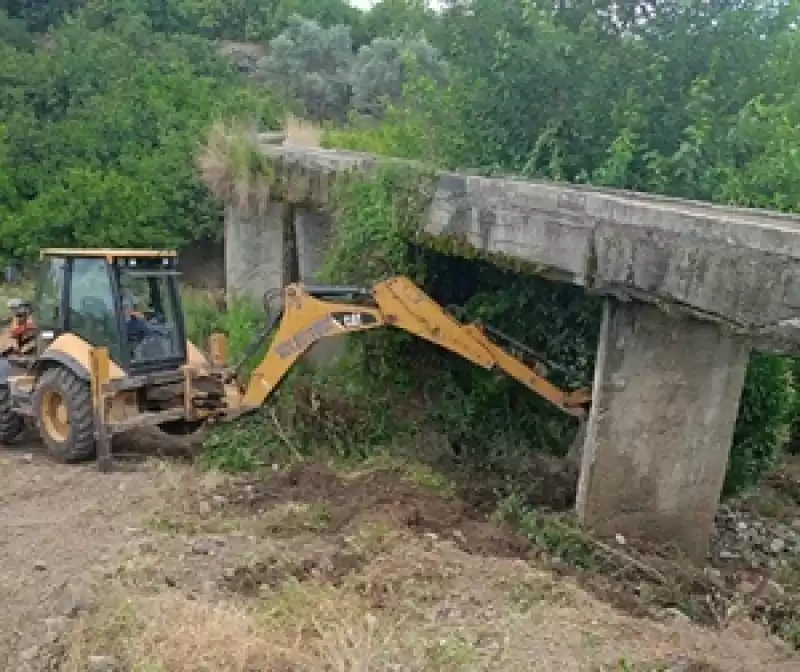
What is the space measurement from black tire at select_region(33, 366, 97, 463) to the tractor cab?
1.24 ft

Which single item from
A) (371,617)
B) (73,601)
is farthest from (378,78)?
(371,617)

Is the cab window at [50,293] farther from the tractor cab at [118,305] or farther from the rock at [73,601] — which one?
the rock at [73,601]

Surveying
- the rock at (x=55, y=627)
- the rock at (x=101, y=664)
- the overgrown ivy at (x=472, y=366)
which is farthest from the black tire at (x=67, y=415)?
the rock at (x=101, y=664)

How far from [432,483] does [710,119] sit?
15.3 feet

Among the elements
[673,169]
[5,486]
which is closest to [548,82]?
[673,169]

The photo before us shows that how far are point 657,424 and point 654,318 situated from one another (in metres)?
0.84

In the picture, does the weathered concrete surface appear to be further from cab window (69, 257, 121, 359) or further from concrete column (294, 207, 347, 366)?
concrete column (294, 207, 347, 366)

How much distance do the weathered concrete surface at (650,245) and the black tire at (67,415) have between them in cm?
328

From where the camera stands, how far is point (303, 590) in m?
5.86

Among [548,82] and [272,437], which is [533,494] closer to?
[272,437]

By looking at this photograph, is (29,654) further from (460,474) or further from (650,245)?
(650,245)

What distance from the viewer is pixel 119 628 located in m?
5.36

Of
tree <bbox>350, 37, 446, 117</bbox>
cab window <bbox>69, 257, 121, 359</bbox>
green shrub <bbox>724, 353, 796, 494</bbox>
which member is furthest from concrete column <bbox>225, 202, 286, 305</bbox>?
tree <bbox>350, 37, 446, 117</bbox>

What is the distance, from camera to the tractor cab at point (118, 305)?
28.7 ft
